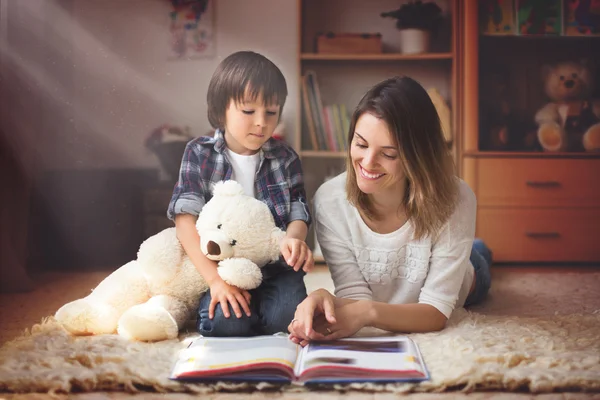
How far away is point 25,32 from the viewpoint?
4.47ft

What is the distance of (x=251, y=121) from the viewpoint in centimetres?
103

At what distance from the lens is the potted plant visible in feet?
5.64

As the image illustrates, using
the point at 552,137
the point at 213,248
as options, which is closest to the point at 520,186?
the point at 552,137

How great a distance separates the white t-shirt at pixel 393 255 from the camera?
1.00 metres

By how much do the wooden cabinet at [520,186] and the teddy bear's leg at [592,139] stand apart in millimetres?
30

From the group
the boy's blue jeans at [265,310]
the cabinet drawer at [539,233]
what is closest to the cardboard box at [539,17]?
the cabinet drawer at [539,233]

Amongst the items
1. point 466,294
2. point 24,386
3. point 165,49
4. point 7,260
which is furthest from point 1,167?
point 466,294

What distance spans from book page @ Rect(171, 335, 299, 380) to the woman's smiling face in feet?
0.87

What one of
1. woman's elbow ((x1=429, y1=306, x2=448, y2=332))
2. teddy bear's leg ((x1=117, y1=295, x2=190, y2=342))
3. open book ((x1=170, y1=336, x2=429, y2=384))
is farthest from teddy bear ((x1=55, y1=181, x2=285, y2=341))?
woman's elbow ((x1=429, y1=306, x2=448, y2=332))

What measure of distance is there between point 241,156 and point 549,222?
3.29 ft

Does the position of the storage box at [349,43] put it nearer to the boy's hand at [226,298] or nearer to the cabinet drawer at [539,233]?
the cabinet drawer at [539,233]

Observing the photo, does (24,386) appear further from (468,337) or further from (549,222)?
(549,222)

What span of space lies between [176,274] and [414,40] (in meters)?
1.01

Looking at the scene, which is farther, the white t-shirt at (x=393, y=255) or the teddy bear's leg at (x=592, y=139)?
the teddy bear's leg at (x=592, y=139)
